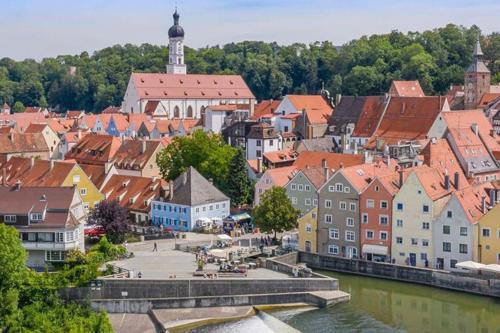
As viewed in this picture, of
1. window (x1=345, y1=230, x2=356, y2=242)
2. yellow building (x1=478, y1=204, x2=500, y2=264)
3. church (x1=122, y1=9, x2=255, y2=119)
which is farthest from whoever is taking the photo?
church (x1=122, y1=9, x2=255, y2=119)

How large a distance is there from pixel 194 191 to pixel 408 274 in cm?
1791

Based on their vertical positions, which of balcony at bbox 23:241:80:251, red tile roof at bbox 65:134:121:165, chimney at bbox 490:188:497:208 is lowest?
balcony at bbox 23:241:80:251

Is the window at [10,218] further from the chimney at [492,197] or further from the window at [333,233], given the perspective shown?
the chimney at [492,197]

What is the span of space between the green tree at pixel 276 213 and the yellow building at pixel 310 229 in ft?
4.19

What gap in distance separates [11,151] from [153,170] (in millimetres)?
15660

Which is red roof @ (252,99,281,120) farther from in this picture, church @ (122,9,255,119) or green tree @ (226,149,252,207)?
green tree @ (226,149,252,207)

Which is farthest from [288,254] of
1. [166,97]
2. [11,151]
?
[166,97]

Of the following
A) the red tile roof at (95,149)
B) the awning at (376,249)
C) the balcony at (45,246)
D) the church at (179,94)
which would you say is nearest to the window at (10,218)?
the balcony at (45,246)

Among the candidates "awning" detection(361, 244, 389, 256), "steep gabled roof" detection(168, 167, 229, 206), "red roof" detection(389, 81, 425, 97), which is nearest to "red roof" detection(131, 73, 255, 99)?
"red roof" detection(389, 81, 425, 97)

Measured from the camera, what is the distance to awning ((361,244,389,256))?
158ft

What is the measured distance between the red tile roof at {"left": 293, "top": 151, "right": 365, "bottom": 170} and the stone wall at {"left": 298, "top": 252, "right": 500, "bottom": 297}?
37.7 ft

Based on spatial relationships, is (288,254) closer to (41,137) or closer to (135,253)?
(135,253)

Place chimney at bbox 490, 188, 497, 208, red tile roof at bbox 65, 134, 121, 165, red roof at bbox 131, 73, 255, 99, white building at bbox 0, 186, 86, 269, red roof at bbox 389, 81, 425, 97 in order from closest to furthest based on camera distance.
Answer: white building at bbox 0, 186, 86, 269, chimney at bbox 490, 188, 497, 208, red tile roof at bbox 65, 134, 121, 165, red roof at bbox 389, 81, 425, 97, red roof at bbox 131, 73, 255, 99

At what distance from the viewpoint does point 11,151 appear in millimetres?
76875
